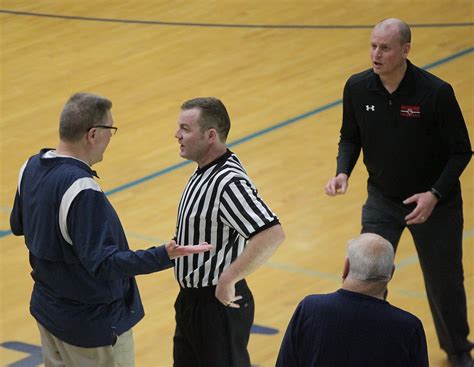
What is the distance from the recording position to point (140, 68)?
497 inches

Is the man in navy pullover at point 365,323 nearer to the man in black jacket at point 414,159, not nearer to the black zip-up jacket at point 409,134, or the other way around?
the man in black jacket at point 414,159

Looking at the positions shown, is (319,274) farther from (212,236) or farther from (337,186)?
(212,236)

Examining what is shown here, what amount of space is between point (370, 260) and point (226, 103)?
7.38 meters

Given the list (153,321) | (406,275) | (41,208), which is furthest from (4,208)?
(41,208)

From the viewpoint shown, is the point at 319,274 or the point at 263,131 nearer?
the point at 319,274

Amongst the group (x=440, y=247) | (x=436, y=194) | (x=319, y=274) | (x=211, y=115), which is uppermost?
(x=211, y=115)

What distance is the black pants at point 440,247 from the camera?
6.52 metres

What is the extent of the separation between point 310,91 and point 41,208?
6882 mm

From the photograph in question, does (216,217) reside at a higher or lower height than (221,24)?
higher

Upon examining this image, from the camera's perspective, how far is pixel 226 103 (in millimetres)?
11430

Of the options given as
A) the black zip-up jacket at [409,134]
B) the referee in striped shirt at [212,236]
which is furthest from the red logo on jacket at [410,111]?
the referee in striped shirt at [212,236]

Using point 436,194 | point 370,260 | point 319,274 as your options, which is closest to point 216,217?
point 370,260

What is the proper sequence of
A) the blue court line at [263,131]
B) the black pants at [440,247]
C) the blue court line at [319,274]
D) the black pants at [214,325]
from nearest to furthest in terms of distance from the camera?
1. the black pants at [214,325]
2. the black pants at [440,247]
3. the blue court line at [319,274]
4. the blue court line at [263,131]

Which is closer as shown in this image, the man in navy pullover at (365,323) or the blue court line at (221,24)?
the man in navy pullover at (365,323)
